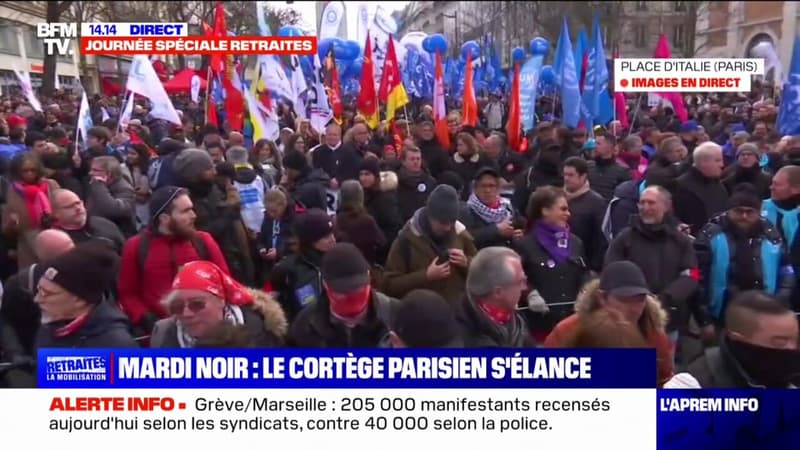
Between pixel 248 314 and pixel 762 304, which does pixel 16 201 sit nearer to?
pixel 248 314

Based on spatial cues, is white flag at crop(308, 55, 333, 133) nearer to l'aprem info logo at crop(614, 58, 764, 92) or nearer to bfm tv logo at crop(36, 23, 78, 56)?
bfm tv logo at crop(36, 23, 78, 56)

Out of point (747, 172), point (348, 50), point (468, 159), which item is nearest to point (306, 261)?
point (468, 159)

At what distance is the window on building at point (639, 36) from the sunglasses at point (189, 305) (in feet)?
82.9

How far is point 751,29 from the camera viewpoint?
19359 mm

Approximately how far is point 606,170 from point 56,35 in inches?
222

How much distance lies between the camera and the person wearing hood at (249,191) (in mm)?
6262

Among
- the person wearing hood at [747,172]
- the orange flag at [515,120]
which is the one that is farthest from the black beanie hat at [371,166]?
the orange flag at [515,120]

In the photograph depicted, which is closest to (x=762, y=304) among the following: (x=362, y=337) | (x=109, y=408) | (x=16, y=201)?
(x=362, y=337)

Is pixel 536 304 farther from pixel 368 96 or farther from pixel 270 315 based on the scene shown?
pixel 368 96

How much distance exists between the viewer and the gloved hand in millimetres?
4133

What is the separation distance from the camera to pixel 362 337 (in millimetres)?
2967

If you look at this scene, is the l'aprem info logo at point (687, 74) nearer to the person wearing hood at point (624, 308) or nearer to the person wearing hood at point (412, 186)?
the person wearing hood at point (412, 186)

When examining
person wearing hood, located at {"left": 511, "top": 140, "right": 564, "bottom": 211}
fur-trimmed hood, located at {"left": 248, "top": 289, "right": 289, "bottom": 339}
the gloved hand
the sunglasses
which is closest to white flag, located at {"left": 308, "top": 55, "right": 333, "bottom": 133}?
person wearing hood, located at {"left": 511, "top": 140, "right": 564, "bottom": 211}

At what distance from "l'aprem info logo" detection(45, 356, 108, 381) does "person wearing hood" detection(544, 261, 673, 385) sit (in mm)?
1540
